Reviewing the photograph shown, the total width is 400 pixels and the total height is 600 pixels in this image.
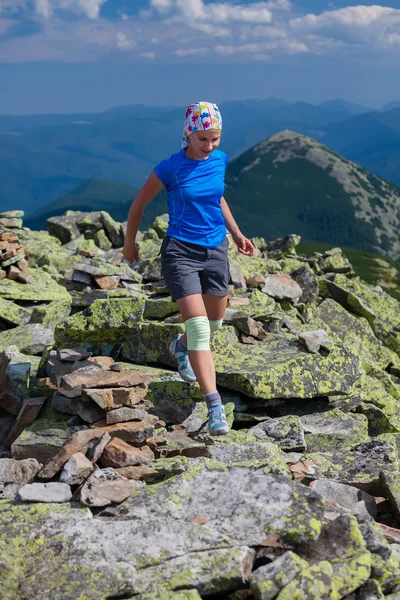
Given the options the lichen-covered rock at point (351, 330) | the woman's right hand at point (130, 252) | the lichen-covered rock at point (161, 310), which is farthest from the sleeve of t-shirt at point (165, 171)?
the lichen-covered rock at point (351, 330)

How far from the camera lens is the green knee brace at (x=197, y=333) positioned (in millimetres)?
10148

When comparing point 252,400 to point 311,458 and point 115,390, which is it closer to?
point 311,458

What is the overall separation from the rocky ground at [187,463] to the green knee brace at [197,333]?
1.40 metres

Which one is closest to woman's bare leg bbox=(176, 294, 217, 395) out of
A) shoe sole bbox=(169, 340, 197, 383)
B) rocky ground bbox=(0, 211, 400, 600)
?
rocky ground bbox=(0, 211, 400, 600)

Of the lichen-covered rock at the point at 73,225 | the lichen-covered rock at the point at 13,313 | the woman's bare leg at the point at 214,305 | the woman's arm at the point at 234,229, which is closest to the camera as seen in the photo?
the woman's bare leg at the point at 214,305

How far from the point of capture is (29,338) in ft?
53.9

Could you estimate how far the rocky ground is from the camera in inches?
245

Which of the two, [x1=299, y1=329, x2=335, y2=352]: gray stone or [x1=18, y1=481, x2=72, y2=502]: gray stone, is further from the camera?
[x1=299, y1=329, x2=335, y2=352]: gray stone

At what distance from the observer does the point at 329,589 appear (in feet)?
19.0

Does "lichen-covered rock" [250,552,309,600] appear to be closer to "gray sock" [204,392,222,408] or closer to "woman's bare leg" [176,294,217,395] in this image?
"gray sock" [204,392,222,408]

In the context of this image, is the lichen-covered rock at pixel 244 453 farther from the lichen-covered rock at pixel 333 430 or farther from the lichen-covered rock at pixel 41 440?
the lichen-covered rock at pixel 41 440

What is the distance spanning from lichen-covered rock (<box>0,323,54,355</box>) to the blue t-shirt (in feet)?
21.9

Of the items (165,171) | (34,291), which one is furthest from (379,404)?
(34,291)

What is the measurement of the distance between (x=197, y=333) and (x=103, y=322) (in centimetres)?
339
